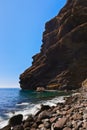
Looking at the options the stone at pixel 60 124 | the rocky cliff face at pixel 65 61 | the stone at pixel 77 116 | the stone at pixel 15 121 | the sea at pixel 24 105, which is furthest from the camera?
the rocky cliff face at pixel 65 61

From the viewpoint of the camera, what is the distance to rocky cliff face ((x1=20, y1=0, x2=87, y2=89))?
114875 millimetres

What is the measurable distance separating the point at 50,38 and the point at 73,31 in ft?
89.6

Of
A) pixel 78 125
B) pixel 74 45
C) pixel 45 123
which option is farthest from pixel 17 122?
pixel 74 45

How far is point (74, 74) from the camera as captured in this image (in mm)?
115438

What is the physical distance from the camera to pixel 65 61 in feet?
408

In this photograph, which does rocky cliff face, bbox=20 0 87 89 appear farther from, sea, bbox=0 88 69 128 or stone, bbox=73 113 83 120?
stone, bbox=73 113 83 120

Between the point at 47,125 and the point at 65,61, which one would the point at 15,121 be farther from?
the point at 65,61

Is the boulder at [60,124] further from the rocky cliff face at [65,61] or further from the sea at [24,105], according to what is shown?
the rocky cliff face at [65,61]

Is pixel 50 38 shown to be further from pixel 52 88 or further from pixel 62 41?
pixel 52 88

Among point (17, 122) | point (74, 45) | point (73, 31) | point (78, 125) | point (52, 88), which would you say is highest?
point (73, 31)

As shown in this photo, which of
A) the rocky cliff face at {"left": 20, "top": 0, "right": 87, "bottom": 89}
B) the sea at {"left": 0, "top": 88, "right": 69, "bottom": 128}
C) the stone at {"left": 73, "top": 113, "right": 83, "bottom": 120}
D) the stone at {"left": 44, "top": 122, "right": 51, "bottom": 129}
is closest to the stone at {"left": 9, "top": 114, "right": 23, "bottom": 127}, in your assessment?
the sea at {"left": 0, "top": 88, "right": 69, "bottom": 128}

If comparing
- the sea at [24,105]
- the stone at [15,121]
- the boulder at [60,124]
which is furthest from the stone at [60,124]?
the sea at [24,105]

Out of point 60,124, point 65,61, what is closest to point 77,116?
point 60,124

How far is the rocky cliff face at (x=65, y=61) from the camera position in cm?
11488
